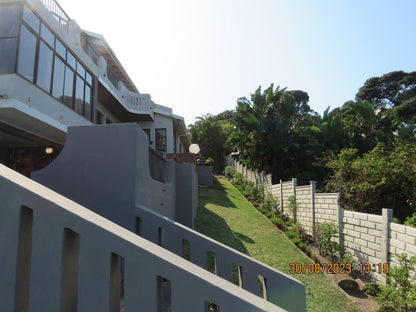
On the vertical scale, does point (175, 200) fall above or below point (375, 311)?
above

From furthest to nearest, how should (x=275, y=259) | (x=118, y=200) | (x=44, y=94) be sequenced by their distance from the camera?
(x=44, y=94)
(x=275, y=259)
(x=118, y=200)

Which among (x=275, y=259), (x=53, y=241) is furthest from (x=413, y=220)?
(x=53, y=241)

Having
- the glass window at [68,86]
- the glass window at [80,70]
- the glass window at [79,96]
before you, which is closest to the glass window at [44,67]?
the glass window at [68,86]

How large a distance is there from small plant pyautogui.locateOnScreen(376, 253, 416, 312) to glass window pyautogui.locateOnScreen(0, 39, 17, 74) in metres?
8.99

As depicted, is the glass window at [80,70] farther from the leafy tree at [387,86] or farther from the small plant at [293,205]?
the leafy tree at [387,86]

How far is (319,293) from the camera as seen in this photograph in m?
4.72

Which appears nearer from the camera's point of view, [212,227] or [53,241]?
[53,241]

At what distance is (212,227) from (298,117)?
9769 mm

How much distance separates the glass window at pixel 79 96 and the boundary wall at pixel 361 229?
8.89 meters

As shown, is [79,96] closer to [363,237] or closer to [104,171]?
[104,171]

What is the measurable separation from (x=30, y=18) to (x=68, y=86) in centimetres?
240

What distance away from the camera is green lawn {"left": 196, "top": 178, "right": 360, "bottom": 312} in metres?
4.54

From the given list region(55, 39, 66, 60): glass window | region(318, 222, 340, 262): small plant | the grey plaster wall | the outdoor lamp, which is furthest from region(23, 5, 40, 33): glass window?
the grey plaster wall

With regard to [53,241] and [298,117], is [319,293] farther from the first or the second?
[298,117]
